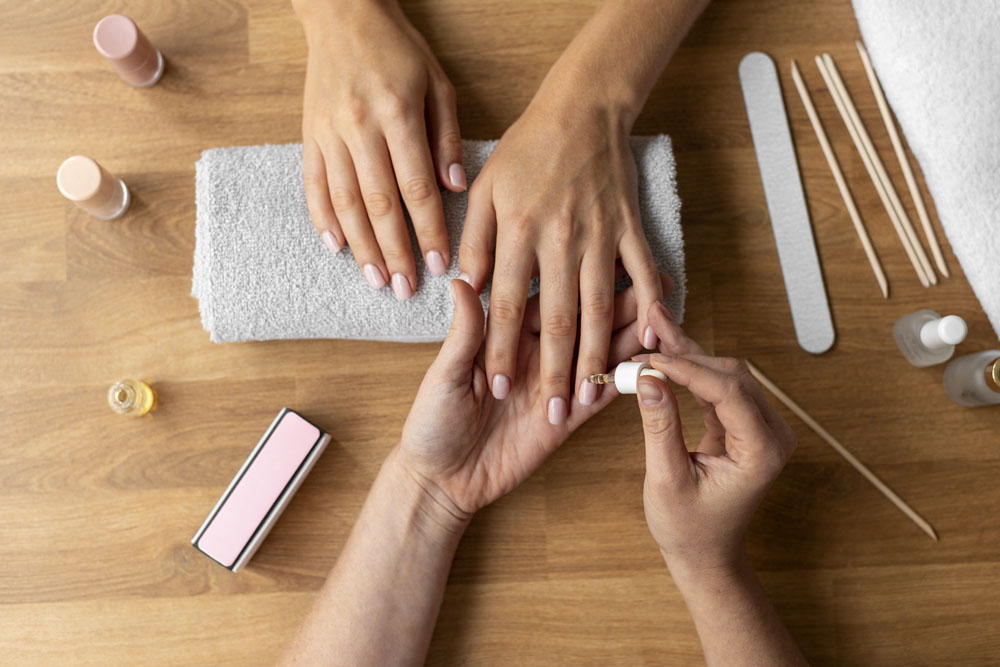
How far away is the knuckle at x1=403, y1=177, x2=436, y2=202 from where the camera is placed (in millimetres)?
737

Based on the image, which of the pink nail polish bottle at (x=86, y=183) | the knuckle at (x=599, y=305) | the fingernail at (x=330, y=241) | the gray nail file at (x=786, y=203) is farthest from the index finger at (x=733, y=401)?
the pink nail polish bottle at (x=86, y=183)

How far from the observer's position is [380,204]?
74cm

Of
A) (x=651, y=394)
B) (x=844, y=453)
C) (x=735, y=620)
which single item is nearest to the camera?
(x=651, y=394)

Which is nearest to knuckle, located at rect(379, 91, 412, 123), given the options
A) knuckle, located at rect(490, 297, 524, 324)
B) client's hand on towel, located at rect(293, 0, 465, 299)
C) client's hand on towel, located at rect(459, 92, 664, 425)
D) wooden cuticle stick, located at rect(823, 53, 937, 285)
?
client's hand on towel, located at rect(293, 0, 465, 299)

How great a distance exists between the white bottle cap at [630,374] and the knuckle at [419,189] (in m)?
0.28

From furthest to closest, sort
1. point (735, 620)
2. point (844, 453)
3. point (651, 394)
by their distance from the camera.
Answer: point (844, 453) < point (735, 620) < point (651, 394)

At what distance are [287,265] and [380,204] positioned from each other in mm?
124

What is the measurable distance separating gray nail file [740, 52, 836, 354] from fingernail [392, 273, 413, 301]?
46 centimetres

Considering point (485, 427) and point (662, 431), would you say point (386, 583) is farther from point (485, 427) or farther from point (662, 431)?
point (662, 431)

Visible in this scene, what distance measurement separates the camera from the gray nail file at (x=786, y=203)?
84 cm

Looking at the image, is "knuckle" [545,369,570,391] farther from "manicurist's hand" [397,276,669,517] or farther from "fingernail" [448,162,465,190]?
"fingernail" [448,162,465,190]

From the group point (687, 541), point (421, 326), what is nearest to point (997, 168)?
point (687, 541)

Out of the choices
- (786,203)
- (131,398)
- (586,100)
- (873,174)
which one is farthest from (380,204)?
(873,174)

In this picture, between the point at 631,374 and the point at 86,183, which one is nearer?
the point at 631,374
